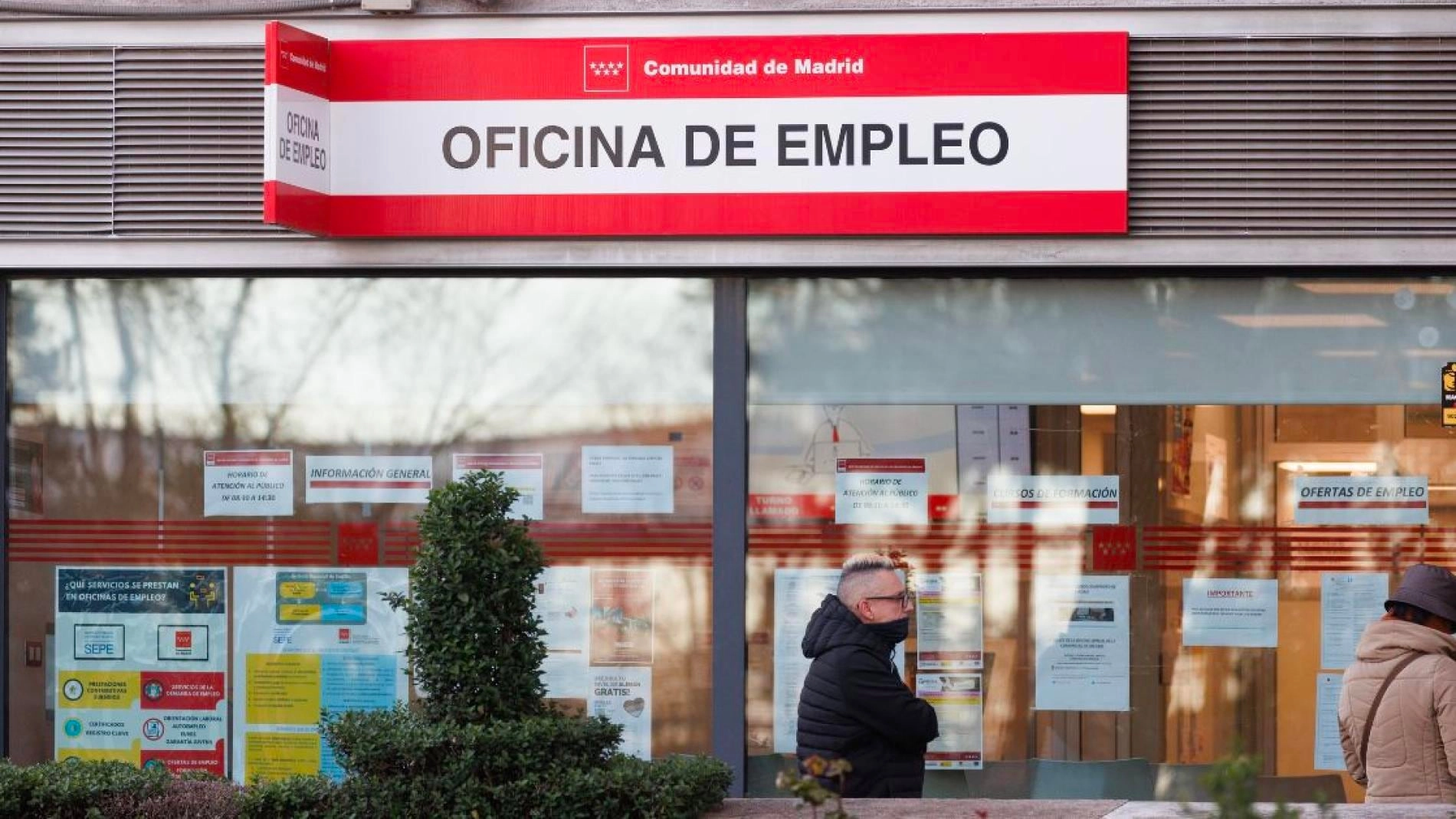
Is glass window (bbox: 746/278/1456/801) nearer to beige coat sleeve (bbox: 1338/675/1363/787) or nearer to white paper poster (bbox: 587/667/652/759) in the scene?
white paper poster (bbox: 587/667/652/759)

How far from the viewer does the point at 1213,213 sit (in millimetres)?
7883

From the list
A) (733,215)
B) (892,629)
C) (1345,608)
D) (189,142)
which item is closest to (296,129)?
(189,142)

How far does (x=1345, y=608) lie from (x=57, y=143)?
21.0 feet

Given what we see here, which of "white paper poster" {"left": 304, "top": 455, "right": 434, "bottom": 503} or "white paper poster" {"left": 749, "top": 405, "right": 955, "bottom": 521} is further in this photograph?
"white paper poster" {"left": 304, "top": 455, "right": 434, "bottom": 503}

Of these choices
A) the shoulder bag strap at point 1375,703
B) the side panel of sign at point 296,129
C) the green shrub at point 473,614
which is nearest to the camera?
the green shrub at point 473,614

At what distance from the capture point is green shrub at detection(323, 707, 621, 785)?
515cm

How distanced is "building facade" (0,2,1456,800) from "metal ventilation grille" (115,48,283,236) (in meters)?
0.02

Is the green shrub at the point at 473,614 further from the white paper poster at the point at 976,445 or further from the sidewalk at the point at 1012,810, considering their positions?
the white paper poster at the point at 976,445

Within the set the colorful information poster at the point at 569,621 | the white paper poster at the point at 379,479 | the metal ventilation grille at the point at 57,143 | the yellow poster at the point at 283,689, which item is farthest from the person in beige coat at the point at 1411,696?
the metal ventilation grille at the point at 57,143

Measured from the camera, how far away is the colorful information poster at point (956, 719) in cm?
812

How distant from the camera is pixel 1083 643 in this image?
8117 millimetres

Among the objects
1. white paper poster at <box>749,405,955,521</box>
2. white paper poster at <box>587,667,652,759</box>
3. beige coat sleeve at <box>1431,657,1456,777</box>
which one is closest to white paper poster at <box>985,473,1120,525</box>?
white paper poster at <box>749,405,955,521</box>

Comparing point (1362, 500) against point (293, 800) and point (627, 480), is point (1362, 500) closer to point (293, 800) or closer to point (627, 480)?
point (627, 480)

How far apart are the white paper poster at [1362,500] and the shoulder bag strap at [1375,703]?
7.18ft
